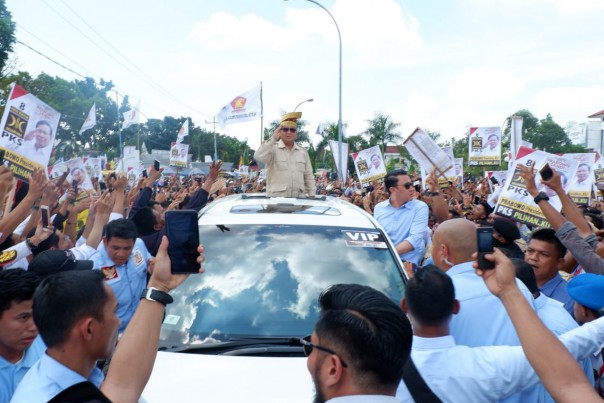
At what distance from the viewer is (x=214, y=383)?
275 centimetres

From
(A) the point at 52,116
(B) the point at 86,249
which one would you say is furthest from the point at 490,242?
(A) the point at 52,116

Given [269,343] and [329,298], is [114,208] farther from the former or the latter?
[329,298]

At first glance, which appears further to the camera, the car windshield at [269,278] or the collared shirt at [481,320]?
the car windshield at [269,278]

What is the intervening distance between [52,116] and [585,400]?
5.39m

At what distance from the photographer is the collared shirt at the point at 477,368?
2.18 meters

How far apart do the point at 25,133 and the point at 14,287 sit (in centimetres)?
→ 313

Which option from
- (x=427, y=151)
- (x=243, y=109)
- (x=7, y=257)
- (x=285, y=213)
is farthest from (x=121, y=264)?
(x=243, y=109)

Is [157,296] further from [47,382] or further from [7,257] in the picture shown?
[7,257]

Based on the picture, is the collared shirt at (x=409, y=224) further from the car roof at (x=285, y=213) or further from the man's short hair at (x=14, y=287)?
the man's short hair at (x=14, y=287)

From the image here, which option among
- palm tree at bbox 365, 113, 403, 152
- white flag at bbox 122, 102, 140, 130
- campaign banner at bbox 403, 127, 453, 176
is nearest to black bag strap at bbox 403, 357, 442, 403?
campaign banner at bbox 403, 127, 453, 176

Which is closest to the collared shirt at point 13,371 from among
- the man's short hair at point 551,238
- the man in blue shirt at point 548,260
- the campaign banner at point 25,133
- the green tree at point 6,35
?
the campaign banner at point 25,133

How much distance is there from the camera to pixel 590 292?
9.51 ft

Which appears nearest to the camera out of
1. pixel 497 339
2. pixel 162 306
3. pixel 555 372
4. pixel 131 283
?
pixel 555 372

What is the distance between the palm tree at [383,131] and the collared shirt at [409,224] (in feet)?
175
